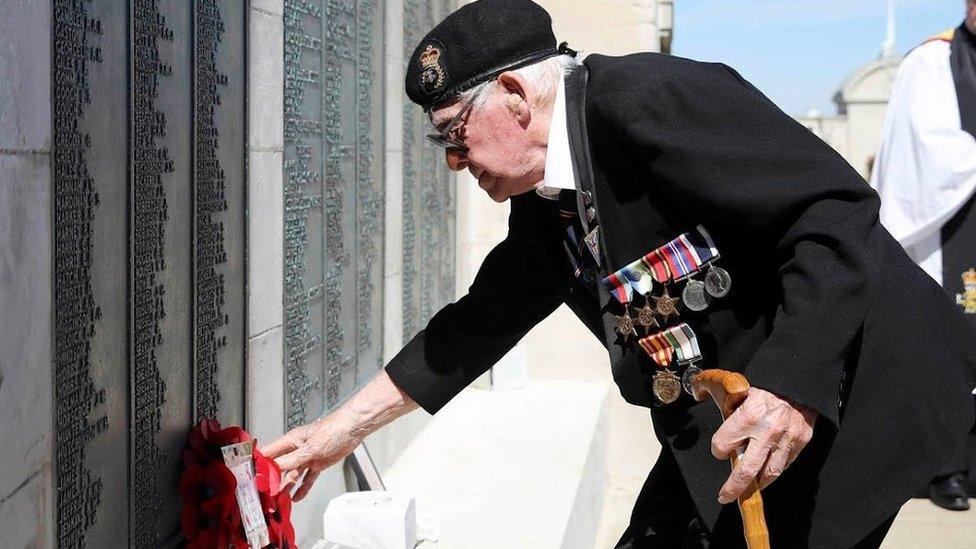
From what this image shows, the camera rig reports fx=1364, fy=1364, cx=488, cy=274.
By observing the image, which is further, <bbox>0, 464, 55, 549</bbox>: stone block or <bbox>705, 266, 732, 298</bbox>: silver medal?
<bbox>705, 266, 732, 298</bbox>: silver medal

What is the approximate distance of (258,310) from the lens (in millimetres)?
3908

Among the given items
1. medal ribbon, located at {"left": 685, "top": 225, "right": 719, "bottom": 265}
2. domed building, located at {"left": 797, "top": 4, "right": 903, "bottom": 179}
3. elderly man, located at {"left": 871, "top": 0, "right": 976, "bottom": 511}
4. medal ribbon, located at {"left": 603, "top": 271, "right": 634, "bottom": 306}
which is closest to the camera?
medal ribbon, located at {"left": 685, "top": 225, "right": 719, "bottom": 265}

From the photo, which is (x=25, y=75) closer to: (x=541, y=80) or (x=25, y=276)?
(x=25, y=276)

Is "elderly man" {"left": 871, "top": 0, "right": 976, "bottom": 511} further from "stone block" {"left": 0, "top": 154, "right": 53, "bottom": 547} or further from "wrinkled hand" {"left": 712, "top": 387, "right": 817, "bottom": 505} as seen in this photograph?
"stone block" {"left": 0, "top": 154, "right": 53, "bottom": 547}

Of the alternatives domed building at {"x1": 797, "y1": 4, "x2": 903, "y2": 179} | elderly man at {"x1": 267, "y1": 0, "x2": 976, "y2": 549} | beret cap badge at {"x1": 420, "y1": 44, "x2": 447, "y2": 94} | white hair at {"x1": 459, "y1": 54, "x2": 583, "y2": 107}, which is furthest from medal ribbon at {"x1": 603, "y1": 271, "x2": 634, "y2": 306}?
domed building at {"x1": 797, "y1": 4, "x2": 903, "y2": 179}

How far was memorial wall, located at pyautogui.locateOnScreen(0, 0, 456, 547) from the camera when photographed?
2.25 metres

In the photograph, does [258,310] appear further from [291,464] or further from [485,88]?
[485,88]

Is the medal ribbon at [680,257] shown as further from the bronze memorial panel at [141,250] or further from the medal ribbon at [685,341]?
the bronze memorial panel at [141,250]

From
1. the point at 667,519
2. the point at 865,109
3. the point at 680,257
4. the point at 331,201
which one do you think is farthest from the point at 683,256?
the point at 865,109

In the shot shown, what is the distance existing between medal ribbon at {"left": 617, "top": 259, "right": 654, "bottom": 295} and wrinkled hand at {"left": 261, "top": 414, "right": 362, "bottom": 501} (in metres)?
0.93

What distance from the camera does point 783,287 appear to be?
2.31m

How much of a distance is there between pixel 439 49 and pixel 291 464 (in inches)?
43.1

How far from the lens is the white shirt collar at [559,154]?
2555 millimetres

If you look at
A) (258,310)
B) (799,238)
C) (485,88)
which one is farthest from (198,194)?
(799,238)
